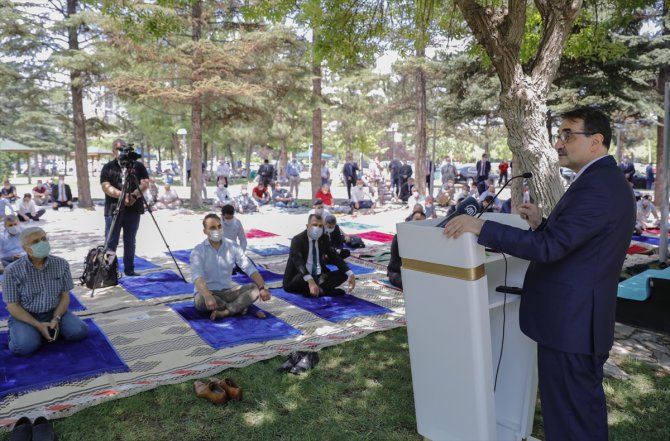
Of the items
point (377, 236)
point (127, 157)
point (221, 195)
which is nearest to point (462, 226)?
point (127, 157)

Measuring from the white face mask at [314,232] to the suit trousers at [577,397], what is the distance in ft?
14.7

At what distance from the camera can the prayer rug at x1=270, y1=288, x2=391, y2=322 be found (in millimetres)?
5844

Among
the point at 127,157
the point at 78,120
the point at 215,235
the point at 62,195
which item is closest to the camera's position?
the point at 215,235

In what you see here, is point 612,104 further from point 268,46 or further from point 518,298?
point 518,298

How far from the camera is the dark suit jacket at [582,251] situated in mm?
2207

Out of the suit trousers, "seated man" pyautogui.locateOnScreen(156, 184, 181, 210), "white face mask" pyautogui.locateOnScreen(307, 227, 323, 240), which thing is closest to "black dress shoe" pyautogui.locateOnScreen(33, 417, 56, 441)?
the suit trousers

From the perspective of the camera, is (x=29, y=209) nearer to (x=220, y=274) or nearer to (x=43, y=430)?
(x=220, y=274)

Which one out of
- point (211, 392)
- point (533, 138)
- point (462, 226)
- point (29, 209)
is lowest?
point (211, 392)

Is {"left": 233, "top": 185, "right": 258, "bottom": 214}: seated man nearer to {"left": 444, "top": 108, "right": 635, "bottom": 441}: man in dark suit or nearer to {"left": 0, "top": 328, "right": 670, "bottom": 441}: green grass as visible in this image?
{"left": 0, "top": 328, "right": 670, "bottom": 441}: green grass

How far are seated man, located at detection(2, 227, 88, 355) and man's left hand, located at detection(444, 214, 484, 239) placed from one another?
12.7ft

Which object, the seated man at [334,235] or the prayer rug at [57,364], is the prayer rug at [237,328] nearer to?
the prayer rug at [57,364]

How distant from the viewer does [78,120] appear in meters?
16.2

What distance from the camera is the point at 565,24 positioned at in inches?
173

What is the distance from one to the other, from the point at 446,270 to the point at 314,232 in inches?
169
